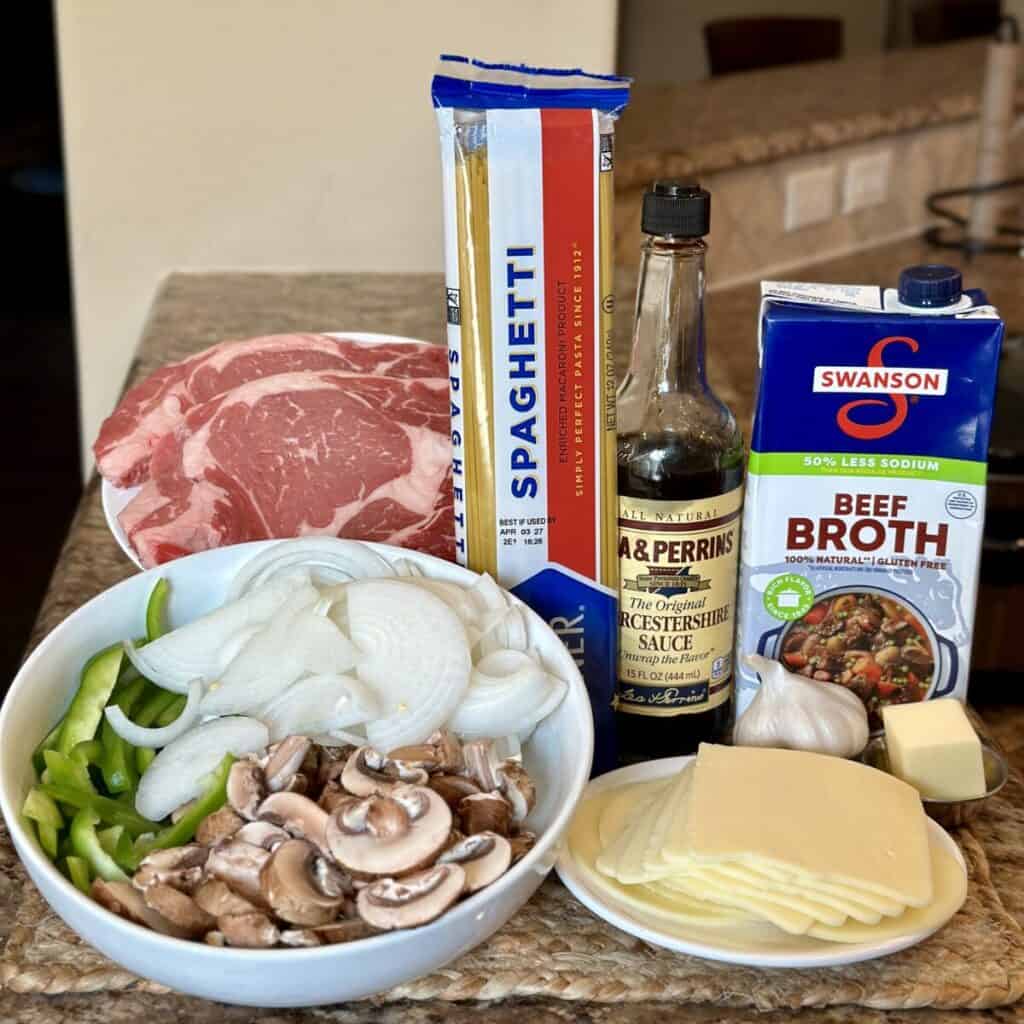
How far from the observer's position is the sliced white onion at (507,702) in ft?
2.29

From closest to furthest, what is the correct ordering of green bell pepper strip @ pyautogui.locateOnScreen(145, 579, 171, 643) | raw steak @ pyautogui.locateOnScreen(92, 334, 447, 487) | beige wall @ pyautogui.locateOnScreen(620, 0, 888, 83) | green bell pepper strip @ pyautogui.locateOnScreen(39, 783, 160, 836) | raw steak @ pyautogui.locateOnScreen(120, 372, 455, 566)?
green bell pepper strip @ pyautogui.locateOnScreen(39, 783, 160, 836), green bell pepper strip @ pyautogui.locateOnScreen(145, 579, 171, 643), raw steak @ pyautogui.locateOnScreen(120, 372, 455, 566), raw steak @ pyautogui.locateOnScreen(92, 334, 447, 487), beige wall @ pyautogui.locateOnScreen(620, 0, 888, 83)

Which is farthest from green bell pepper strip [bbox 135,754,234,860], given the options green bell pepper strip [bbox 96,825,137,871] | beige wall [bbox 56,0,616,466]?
beige wall [bbox 56,0,616,466]

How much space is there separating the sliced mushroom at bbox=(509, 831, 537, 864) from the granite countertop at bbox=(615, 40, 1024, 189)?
5.03 feet

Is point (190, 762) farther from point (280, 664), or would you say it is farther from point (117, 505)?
point (117, 505)

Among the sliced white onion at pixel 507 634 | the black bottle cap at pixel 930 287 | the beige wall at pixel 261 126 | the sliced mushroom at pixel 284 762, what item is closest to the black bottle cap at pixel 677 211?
the black bottle cap at pixel 930 287

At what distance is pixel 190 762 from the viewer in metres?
0.67

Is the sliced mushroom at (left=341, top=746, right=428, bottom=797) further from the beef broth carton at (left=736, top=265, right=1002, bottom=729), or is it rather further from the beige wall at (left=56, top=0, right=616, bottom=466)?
the beige wall at (left=56, top=0, right=616, bottom=466)

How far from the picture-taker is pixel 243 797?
2.10ft

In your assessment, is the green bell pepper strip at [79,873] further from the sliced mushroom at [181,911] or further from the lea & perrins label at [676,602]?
the lea & perrins label at [676,602]

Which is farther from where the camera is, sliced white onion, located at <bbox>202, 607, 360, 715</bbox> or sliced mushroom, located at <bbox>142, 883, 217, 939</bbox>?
sliced white onion, located at <bbox>202, 607, 360, 715</bbox>

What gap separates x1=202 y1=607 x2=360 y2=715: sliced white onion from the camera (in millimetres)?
699

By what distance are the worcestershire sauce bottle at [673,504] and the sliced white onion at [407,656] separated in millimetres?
117

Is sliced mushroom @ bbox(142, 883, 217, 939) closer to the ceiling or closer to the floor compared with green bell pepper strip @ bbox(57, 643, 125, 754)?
closer to the floor

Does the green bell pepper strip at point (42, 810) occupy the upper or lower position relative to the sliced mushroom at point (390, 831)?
lower
